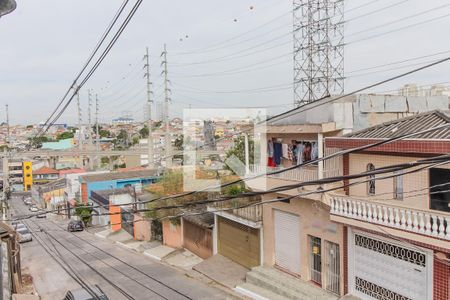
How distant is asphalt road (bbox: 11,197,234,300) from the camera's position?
15.9 meters

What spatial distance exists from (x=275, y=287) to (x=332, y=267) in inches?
89.2

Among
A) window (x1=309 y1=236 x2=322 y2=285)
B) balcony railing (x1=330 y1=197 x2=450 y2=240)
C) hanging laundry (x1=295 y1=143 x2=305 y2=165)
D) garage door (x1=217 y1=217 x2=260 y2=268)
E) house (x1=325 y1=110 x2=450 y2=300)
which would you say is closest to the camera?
balcony railing (x1=330 y1=197 x2=450 y2=240)

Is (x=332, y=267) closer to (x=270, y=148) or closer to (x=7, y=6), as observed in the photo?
(x=270, y=148)

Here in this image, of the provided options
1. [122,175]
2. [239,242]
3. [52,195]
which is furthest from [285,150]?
[52,195]

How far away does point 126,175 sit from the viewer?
4197 cm

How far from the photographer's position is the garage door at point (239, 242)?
1602 cm

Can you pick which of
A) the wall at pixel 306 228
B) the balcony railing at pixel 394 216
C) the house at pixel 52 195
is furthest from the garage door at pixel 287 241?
the house at pixel 52 195

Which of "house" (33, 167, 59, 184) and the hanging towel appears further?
"house" (33, 167, 59, 184)

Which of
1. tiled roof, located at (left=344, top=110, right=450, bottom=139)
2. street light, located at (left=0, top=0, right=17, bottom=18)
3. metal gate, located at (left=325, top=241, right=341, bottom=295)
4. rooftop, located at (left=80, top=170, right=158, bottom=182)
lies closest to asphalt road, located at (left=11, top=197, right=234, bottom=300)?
metal gate, located at (left=325, top=241, right=341, bottom=295)

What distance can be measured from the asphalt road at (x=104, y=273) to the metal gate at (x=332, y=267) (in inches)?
159

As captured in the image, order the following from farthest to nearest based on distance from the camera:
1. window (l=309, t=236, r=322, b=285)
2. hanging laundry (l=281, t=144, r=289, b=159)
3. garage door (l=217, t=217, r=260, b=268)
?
1. garage door (l=217, t=217, r=260, b=268)
2. hanging laundry (l=281, t=144, r=289, b=159)
3. window (l=309, t=236, r=322, b=285)

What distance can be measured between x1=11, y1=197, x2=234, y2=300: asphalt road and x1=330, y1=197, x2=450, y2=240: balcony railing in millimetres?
6165

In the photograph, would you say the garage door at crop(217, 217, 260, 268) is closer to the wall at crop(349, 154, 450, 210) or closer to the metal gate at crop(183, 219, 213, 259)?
the metal gate at crop(183, 219, 213, 259)

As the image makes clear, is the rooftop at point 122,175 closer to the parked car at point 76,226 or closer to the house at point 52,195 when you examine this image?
the parked car at point 76,226
